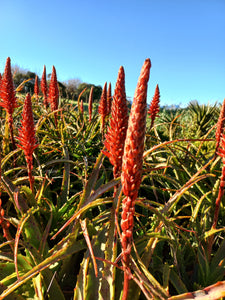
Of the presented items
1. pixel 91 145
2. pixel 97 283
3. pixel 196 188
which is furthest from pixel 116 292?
pixel 91 145

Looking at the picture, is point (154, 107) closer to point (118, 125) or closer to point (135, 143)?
point (118, 125)

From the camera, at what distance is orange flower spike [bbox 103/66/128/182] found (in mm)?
1073

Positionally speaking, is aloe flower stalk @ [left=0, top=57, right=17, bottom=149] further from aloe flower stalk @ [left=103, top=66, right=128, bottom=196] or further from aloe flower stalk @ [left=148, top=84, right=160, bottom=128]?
aloe flower stalk @ [left=148, top=84, right=160, bottom=128]

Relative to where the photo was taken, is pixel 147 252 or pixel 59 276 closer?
pixel 147 252

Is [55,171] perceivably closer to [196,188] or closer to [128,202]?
[196,188]

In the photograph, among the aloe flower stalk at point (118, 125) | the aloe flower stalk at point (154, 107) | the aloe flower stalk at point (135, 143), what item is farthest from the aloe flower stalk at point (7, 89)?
the aloe flower stalk at point (135, 143)

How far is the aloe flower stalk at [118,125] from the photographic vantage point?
107 cm

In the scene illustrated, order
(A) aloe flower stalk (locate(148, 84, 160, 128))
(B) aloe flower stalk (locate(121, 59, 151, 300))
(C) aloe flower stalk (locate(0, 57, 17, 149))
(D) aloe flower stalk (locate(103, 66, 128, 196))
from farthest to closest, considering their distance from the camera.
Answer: (A) aloe flower stalk (locate(148, 84, 160, 128)) → (C) aloe flower stalk (locate(0, 57, 17, 149)) → (D) aloe flower stalk (locate(103, 66, 128, 196)) → (B) aloe flower stalk (locate(121, 59, 151, 300))

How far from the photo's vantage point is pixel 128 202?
80 cm

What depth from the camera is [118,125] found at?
1069mm

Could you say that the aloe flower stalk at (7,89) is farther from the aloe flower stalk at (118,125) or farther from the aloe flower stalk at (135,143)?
the aloe flower stalk at (135,143)

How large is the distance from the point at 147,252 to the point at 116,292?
28cm

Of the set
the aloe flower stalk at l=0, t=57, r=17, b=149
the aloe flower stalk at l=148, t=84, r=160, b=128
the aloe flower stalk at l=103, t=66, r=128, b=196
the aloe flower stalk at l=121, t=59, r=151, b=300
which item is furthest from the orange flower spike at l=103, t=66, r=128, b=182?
the aloe flower stalk at l=148, t=84, r=160, b=128

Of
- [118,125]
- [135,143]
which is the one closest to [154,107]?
[118,125]
